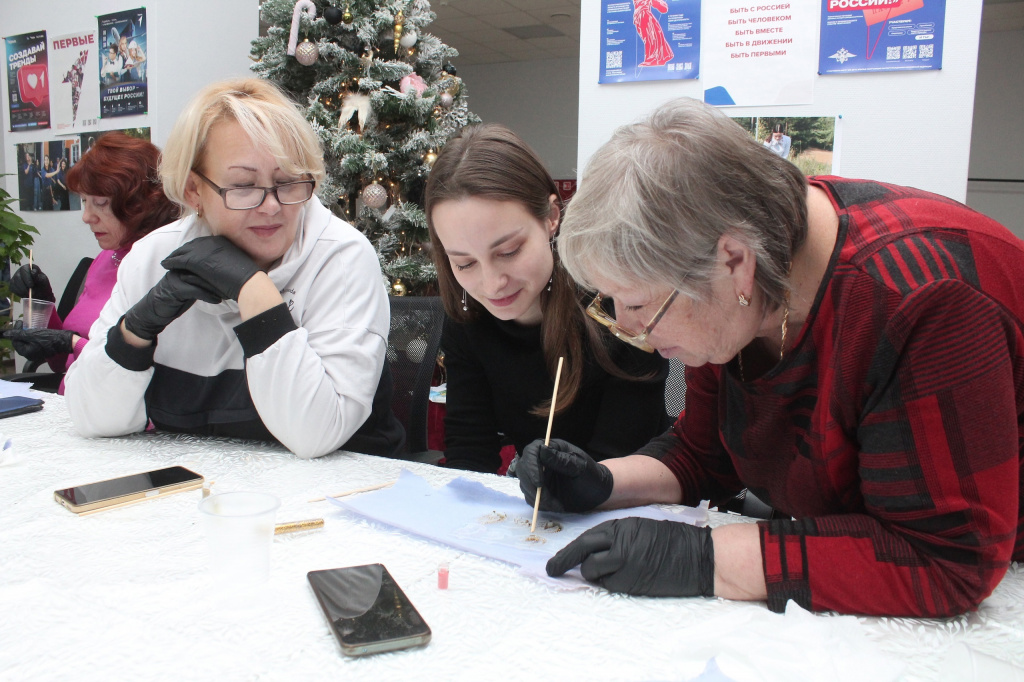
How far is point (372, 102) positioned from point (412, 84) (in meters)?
0.19

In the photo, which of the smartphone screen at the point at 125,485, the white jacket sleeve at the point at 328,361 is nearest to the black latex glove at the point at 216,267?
the white jacket sleeve at the point at 328,361

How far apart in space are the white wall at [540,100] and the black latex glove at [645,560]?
7456mm

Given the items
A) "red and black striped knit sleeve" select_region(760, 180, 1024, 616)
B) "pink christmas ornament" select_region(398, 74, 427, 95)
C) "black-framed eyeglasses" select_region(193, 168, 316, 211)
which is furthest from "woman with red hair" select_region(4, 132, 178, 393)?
"red and black striped knit sleeve" select_region(760, 180, 1024, 616)

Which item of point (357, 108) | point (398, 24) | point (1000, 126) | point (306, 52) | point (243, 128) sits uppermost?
point (1000, 126)

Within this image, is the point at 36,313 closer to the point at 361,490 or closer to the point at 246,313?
the point at 246,313

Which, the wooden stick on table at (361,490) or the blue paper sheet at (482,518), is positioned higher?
the blue paper sheet at (482,518)

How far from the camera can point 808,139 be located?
2.12 metres

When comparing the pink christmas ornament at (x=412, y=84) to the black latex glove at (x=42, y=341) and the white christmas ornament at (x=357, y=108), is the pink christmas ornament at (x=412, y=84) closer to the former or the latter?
the white christmas ornament at (x=357, y=108)

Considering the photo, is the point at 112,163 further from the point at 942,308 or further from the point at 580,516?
the point at 942,308

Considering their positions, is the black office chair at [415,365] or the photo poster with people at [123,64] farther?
the photo poster with people at [123,64]

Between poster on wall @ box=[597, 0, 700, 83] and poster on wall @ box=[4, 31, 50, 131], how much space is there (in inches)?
121

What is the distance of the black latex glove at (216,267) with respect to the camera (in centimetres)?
136

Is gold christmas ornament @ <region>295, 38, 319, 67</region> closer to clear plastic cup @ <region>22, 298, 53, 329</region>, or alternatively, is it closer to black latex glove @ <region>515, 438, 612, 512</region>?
clear plastic cup @ <region>22, 298, 53, 329</region>

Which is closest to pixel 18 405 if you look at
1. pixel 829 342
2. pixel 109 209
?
pixel 109 209
